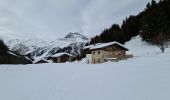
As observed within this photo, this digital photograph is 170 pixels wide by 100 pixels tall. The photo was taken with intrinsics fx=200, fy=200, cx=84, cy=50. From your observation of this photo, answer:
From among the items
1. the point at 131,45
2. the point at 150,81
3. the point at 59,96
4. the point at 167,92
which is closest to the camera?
the point at 167,92

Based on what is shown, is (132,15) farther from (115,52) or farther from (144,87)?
(144,87)

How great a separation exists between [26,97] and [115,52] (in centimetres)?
4562

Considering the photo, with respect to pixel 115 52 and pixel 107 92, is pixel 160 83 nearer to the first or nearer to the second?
pixel 107 92

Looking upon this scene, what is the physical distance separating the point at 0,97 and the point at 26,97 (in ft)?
4.08

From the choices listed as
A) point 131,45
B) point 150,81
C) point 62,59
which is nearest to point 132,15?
point 131,45

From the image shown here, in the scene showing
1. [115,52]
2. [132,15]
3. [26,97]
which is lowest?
[26,97]

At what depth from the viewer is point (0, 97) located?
361 inches

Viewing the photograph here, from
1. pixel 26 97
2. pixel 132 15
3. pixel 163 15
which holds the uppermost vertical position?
pixel 132 15

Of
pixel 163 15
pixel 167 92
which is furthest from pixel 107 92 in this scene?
pixel 163 15

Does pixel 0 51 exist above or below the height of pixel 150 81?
above

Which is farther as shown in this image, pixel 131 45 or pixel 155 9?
pixel 131 45

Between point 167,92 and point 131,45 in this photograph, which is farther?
point 131,45

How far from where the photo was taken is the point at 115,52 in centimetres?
5334

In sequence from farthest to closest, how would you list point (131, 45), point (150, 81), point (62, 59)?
point (62, 59) < point (131, 45) < point (150, 81)
